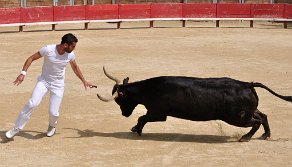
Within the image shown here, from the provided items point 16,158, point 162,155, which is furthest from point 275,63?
point 16,158

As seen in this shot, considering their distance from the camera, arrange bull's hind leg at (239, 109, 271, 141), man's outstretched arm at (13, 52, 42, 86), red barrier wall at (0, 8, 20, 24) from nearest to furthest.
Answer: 1. man's outstretched arm at (13, 52, 42, 86)
2. bull's hind leg at (239, 109, 271, 141)
3. red barrier wall at (0, 8, 20, 24)

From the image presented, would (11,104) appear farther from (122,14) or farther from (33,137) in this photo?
(122,14)

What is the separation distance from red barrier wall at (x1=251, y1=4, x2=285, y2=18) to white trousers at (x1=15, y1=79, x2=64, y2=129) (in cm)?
2032

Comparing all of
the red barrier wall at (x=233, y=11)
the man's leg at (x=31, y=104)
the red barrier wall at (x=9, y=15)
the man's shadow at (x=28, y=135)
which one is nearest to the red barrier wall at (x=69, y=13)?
the red barrier wall at (x=9, y=15)

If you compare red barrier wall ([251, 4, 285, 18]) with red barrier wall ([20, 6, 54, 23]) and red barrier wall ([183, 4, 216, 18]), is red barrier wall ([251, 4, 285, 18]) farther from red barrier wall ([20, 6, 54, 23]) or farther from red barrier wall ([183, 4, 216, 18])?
red barrier wall ([20, 6, 54, 23])

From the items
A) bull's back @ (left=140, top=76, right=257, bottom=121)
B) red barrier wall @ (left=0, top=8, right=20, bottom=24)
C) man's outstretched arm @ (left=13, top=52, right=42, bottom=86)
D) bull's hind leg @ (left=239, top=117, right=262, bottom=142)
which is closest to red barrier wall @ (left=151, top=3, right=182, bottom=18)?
red barrier wall @ (left=0, top=8, right=20, bottom=24)

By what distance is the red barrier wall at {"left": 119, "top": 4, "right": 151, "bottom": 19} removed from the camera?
25.5 meters

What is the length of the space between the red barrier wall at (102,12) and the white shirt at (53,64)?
17.5 metres

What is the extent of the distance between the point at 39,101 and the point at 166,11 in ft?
63.1

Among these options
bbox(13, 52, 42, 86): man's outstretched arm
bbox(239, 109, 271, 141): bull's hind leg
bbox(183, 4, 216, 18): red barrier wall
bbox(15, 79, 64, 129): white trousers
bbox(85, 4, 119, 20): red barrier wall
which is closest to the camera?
bbox(13, 52, 42, 86): man's outstretched arm

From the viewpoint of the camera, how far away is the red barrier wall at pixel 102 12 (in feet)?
81.5

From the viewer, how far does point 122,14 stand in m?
25.4

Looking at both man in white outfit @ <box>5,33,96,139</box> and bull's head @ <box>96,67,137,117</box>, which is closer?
man in white outfit @ <box>5,33,96,139</box>

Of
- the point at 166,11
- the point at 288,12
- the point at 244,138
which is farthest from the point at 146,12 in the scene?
the point at 244,138
